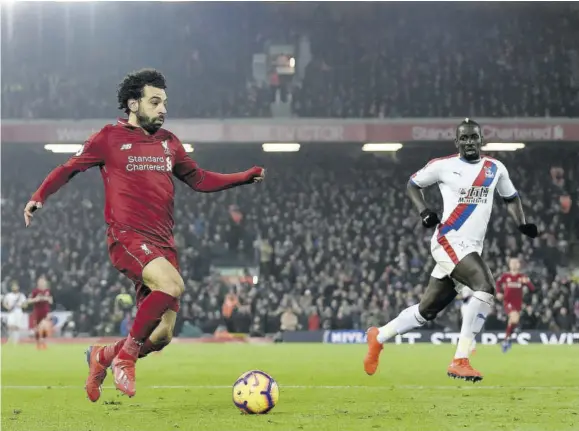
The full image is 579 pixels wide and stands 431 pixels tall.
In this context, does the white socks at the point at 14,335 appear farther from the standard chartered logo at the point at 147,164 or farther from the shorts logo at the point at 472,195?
the standard chartered logo at the point at 147,164

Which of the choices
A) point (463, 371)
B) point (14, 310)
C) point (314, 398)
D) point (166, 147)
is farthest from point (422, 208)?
point (14, 310)

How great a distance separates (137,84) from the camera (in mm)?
7191

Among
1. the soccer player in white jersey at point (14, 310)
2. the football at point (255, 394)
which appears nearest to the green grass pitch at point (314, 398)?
the football at point (255, 394)

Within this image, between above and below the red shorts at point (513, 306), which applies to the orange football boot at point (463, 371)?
above

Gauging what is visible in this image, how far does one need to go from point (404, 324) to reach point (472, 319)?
783 millimetres

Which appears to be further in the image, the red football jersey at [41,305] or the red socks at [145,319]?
the red football jersey at [41,305]

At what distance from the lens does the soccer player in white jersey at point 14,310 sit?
70.8 ft

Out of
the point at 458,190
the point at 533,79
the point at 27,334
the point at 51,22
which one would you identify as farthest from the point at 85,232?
the point at 458,190

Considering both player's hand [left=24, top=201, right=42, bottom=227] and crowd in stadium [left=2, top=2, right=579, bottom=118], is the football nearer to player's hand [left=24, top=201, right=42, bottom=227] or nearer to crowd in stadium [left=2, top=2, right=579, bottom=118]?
player's hand [left=24, top=201, right=42, bottom=227]

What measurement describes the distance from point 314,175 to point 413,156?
324 centimetres

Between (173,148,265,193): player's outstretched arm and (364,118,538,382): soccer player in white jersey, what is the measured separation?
1929mm

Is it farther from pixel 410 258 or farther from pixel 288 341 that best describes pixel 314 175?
pixel 288 341

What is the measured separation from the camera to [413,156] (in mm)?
30172

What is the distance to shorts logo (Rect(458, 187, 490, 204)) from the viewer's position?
349 inches
